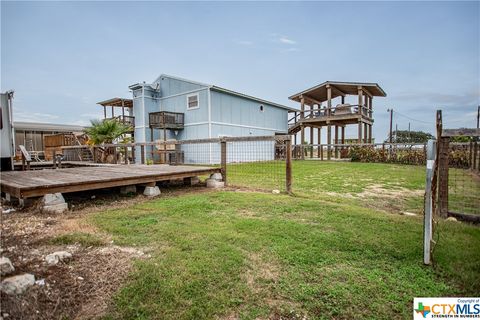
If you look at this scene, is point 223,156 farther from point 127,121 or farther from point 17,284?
point 127,121

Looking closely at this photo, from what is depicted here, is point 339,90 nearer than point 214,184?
No

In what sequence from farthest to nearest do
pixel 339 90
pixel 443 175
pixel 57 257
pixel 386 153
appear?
pixel 339 90
pixel 386 153
pixel 443 175
pixel 57 257

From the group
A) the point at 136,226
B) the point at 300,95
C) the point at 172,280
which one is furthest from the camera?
the point at 300,95

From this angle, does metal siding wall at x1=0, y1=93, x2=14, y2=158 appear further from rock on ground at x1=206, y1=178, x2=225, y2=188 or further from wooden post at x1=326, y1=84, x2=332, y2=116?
wooden post at x1=326, y1=84, x2=332, y2=116

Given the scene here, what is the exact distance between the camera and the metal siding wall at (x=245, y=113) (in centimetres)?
1722

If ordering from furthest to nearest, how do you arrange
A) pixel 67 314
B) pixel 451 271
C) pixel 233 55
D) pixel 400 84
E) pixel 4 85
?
pixel 400 84 → pixel 233 55 → pixel 4 85 → pixel 451 271 → pixel 67 314

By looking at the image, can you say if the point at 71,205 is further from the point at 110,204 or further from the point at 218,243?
the point at 218,243

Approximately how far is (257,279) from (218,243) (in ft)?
2.34

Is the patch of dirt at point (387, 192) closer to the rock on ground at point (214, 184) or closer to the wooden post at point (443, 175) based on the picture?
the wooden post at point (443, 175)

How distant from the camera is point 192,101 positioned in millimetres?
17484

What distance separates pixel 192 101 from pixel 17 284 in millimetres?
16625

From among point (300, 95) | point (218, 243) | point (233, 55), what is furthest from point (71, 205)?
point (300, 95)

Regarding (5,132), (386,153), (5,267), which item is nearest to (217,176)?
(5,267)

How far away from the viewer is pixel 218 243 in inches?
102
